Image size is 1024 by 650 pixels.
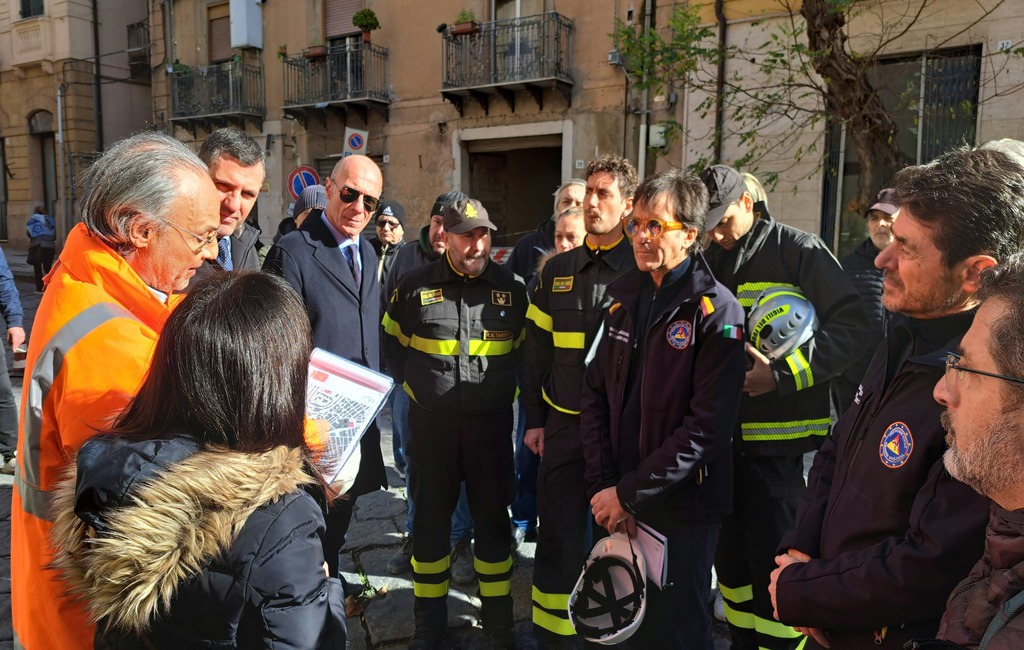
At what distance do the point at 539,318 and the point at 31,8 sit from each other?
25.6m

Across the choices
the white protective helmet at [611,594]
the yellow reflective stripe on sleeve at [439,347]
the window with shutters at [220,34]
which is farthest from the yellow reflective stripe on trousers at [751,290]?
the window with shutters at [220,34]

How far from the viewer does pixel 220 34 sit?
17906 millimetres

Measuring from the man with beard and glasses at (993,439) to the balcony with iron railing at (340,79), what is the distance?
15153 millimetres

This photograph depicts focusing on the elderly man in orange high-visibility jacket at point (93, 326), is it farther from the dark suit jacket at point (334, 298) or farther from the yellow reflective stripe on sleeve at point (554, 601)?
the yellow reflective stripe on sleeve at point (554, 601)

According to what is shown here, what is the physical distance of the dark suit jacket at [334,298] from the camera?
3123mm

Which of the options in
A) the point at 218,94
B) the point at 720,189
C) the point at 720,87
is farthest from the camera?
the point at 218,94

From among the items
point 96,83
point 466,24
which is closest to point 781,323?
point 466,24

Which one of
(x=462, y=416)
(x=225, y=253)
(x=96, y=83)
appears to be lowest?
(x=462, y=416)

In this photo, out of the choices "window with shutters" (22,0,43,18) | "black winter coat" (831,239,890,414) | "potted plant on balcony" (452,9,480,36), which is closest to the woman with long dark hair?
"black winter coat" (831,239,890,414)

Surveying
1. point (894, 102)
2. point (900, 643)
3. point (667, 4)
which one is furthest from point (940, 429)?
point (667, 4)

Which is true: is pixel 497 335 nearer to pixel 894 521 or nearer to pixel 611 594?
pixel 611 594

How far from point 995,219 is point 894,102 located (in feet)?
31.5

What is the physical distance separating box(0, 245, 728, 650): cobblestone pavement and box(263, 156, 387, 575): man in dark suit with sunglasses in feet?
1.24

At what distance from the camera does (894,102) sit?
9.81 metres
